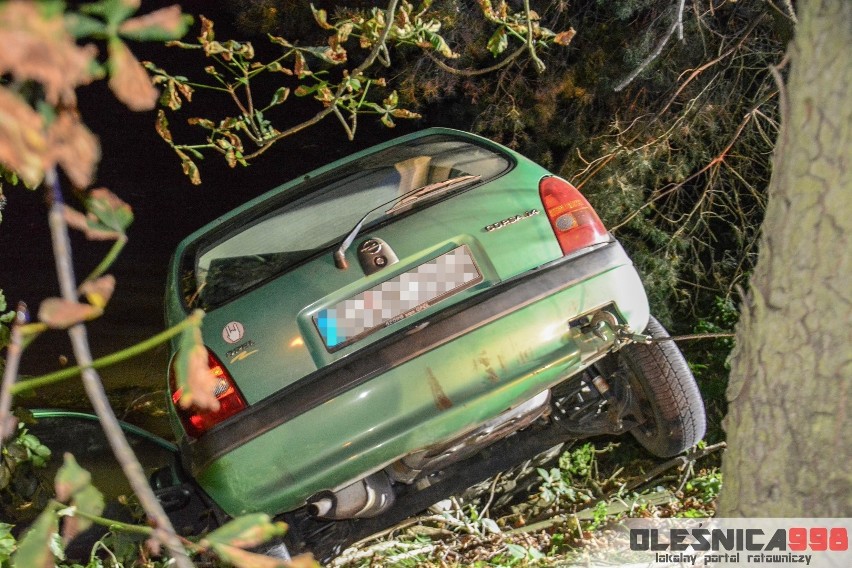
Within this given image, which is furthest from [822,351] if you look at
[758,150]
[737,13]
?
[737,13]

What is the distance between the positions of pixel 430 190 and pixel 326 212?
0.45 metres

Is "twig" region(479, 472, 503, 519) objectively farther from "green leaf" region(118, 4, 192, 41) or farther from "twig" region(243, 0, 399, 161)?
"green leaf" region(118, 4, 192, 41)

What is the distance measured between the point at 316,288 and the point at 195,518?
4.77 feet

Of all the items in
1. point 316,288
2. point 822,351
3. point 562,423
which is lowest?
point 562,423

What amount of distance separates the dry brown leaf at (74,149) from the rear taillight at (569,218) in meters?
2.14

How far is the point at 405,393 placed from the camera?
2.67 m

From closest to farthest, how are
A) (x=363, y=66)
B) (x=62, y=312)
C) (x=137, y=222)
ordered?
(x=62, y=312), (x=363, y=66), (x=137, y=222)

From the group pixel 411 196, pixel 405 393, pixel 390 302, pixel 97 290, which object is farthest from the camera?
pixel 411 196

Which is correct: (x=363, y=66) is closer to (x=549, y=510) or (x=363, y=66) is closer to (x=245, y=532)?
(x=245, y=532)

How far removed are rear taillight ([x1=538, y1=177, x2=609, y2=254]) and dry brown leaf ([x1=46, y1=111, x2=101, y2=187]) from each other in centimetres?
214

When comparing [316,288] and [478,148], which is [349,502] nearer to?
[316,288]

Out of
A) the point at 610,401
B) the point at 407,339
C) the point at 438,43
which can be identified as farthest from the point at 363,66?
the point at 610,401

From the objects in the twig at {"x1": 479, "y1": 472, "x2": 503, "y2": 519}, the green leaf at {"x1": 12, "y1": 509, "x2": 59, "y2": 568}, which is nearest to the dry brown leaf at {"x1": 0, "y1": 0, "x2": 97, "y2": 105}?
the green leaf at {"x1": 12, "y1": 509, "x2": 59, "y2": 568}

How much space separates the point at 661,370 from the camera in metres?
3.11
